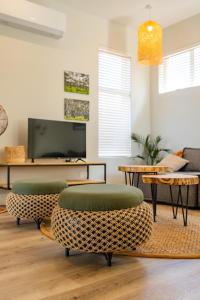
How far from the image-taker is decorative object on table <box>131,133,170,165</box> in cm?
558

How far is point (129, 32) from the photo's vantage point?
18.6 feet

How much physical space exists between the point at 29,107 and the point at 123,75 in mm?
2064

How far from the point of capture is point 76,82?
4914 mm

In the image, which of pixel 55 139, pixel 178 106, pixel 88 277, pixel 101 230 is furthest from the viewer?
pixel 178 106

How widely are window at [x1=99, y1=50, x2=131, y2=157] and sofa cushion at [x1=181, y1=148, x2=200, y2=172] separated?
1215 mm

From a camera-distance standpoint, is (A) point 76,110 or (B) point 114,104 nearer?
(A) point 76,110

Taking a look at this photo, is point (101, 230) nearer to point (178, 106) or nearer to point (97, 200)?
point (97, 200)

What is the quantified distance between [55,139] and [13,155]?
0.72 metres

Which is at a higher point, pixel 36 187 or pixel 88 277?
pixel 36 187

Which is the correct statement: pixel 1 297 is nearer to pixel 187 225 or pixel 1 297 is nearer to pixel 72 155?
pixel 187 225

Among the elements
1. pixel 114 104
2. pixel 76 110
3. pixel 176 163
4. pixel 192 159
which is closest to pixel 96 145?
pixel 76 110

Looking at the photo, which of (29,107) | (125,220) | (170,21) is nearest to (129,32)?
(170,21)

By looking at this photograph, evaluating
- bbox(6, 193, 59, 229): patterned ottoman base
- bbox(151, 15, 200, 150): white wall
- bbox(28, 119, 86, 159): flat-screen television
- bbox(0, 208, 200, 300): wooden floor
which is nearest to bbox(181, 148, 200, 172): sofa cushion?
bbox(151, 15, 200, 150): white wall

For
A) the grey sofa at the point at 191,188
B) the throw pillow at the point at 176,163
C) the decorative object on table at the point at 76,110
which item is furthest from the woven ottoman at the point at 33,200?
the throw pillow at the point at 176,163
